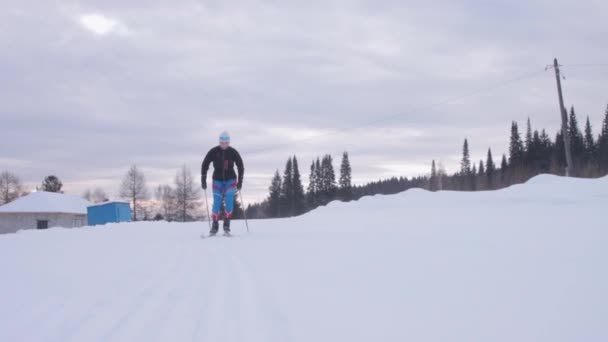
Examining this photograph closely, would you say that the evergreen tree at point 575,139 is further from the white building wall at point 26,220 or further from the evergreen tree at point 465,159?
the white building wall at point 26,220

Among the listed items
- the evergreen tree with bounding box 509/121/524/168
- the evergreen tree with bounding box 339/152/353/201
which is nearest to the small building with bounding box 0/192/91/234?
the evergreen tree with bounding box 339/152/353/201

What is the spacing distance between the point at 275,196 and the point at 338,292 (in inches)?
3588

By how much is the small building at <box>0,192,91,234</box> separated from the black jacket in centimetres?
5555

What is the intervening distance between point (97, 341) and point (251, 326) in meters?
0.82

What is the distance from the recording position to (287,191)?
296 ft

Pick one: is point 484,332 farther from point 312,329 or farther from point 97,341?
point 97,341

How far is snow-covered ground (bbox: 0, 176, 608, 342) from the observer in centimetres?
242

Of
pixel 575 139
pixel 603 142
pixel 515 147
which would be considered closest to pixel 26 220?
pixel 515 147

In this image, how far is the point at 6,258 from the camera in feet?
18.2

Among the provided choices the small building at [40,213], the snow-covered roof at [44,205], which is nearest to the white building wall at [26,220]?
the small building at [40,213]

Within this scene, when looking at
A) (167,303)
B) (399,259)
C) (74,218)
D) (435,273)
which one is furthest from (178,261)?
(74,218)

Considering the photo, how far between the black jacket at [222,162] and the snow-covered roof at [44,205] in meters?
56.1

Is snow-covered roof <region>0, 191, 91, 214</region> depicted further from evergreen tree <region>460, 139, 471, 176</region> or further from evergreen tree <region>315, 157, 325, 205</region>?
evergreen tree <region>460, 139, 471, 176</region>

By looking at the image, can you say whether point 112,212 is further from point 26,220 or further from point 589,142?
A: point 589,142
